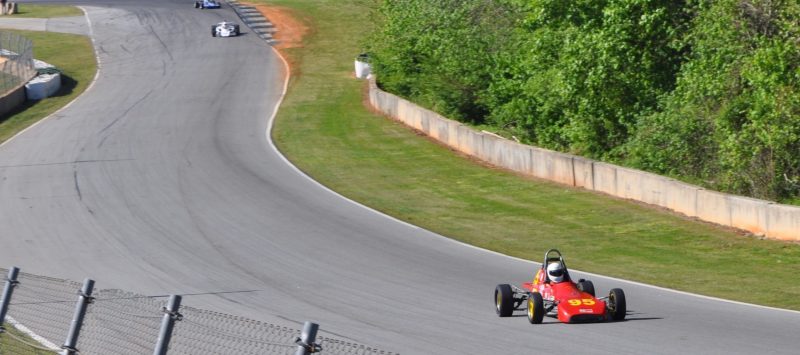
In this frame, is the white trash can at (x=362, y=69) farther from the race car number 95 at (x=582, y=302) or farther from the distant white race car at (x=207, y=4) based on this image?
the race car number 95 at (x=582, y=302)

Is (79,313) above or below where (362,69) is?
below

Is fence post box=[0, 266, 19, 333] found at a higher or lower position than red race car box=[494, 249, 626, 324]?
lower

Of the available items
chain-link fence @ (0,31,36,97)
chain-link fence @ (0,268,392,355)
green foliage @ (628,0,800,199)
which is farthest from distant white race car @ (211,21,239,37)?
chain-link fence @ (0,268,392,355)

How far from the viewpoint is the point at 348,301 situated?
1636 centimetres

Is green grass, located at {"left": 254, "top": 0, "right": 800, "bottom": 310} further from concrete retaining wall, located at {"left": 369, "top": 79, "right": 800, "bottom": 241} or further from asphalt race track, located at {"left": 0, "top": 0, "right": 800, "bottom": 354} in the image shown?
asphalt race track, located at {"left": 0, "top": 0, "right": 800, "bottom": 354}

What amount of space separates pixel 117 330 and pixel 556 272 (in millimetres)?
6730

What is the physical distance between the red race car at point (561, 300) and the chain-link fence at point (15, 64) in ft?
123

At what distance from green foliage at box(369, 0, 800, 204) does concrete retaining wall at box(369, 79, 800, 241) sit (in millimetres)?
1459

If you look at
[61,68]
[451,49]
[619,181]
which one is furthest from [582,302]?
[61,68]

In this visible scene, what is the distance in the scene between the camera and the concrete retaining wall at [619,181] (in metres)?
20.2

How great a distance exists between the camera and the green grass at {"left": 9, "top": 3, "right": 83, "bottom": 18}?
258ft

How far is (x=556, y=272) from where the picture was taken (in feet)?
48.4

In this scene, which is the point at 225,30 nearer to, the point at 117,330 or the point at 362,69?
the point at 362,69

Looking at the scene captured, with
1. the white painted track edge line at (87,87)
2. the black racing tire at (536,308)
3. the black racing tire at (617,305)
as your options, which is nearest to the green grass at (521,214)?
the black racing tire at (617,305)
